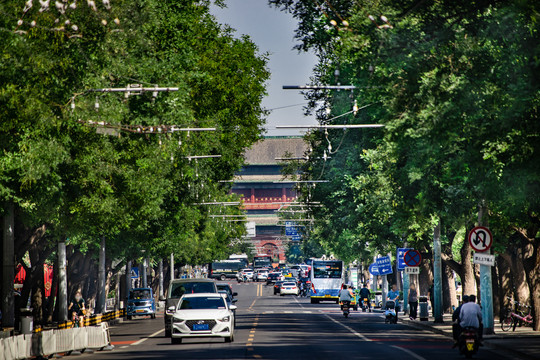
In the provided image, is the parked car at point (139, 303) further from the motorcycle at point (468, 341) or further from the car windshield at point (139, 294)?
the motorcycle at point (468, 341)

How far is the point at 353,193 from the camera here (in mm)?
53844

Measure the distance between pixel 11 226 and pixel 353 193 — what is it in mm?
A: 25770

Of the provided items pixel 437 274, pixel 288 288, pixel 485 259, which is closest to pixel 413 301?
pixel 437 274

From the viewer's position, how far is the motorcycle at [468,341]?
24672 mm

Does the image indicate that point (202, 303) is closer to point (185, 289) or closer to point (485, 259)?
point (185, 289)

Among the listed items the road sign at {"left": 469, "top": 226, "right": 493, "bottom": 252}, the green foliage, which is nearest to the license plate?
the green foliage

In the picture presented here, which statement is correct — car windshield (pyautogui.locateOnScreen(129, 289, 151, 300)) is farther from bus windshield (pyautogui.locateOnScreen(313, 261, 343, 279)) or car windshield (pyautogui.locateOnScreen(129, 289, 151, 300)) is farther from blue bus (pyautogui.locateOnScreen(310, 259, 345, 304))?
bus windshield (pyautogui.locateOnScreen(313, 261, 343, 279))

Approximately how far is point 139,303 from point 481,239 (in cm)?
3653

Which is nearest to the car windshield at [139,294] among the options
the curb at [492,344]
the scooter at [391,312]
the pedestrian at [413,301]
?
the pedestrian at [413,301]

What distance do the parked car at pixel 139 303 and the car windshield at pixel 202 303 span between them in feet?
102

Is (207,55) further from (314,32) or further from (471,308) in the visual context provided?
(471,308)

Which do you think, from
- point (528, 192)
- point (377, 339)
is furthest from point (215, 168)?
point (528, 192)

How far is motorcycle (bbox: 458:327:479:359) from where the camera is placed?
80.9ft

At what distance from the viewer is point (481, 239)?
100 feet
